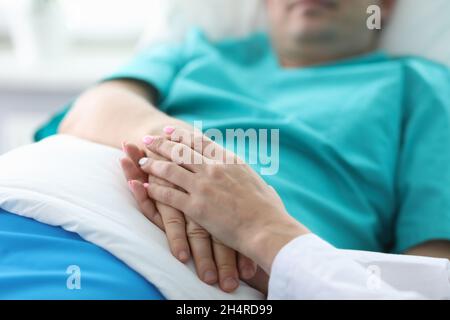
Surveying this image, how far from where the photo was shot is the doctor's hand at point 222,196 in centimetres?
66

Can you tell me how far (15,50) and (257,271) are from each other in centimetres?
130

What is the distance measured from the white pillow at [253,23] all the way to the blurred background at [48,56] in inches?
10.0

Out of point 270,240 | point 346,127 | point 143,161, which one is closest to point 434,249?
point 346,127

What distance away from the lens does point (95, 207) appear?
2.28 feet

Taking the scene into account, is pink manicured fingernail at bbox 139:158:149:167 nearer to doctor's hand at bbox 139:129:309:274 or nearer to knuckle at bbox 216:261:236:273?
doctor's hand at bbox 139:129:309:274

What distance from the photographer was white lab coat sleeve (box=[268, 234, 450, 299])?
1.93ft

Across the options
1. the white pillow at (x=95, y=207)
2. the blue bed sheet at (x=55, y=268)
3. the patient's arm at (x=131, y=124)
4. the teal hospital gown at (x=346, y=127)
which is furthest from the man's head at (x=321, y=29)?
the blue bed sheet at (x=55, y=268)

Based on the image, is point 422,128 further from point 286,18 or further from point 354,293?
point 354,293

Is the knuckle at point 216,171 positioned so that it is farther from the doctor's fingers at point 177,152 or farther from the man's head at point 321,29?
the man's head at point 321,29

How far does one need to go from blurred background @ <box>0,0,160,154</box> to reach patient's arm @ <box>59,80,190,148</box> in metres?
0.51

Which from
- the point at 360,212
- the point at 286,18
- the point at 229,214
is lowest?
the point at 360,212

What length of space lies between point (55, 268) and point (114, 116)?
13.8 inches

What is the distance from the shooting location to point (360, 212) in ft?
3.16
